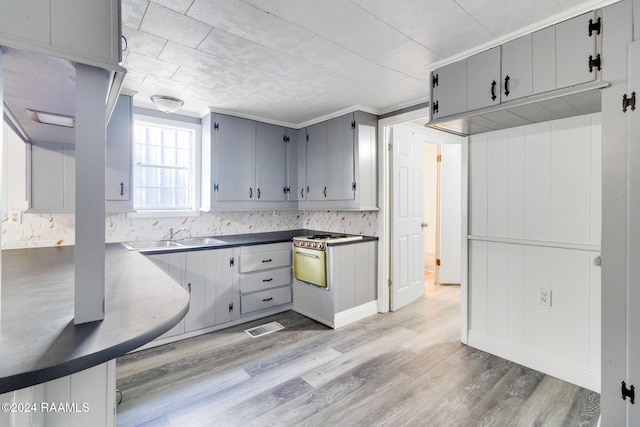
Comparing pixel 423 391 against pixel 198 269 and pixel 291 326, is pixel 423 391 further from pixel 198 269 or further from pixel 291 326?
pixel 198 269

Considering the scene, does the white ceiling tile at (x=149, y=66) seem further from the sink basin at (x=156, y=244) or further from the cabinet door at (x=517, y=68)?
the cabinet door at (x=517, y=68)

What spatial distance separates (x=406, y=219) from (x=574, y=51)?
2.42m

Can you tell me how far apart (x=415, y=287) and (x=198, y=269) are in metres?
2.75

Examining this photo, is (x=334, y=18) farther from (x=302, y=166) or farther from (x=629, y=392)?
(x=629, y=392)

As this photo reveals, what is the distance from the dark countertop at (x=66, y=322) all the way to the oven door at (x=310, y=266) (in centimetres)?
195

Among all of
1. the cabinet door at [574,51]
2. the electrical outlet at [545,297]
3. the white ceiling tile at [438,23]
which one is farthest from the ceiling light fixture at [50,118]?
the electrical outlet at [545,297]

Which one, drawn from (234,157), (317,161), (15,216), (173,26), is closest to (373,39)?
(173,26)

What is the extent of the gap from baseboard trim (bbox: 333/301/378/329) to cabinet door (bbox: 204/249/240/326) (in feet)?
3.56

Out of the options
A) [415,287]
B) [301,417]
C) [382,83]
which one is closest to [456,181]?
[415,287]

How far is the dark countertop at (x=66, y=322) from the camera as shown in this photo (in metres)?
0.71

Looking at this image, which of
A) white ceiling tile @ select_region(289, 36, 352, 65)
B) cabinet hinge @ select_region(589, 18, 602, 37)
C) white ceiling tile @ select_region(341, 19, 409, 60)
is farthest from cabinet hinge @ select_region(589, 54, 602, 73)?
white ceiling tile @ select_region(289, 36, 352, 65)

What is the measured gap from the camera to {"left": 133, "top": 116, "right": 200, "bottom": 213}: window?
337 centimetres

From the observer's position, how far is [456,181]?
4980 mm

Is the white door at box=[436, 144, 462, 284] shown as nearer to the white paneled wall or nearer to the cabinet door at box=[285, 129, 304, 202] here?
the white paneled wall
